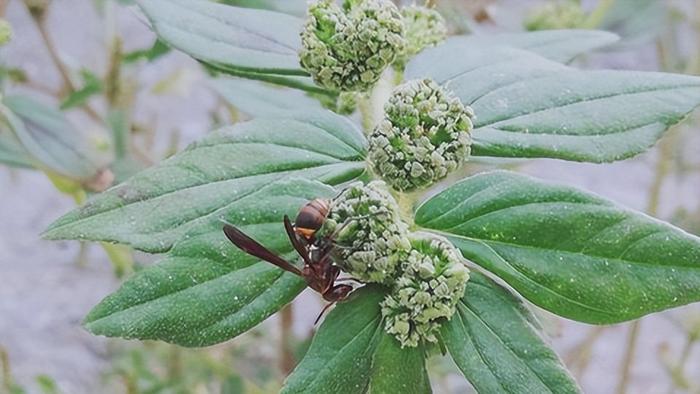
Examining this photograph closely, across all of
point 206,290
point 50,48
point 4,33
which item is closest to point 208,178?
point 206,290

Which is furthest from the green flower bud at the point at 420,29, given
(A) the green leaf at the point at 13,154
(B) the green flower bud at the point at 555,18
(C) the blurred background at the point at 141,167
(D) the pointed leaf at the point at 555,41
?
(A) the green leaf at the point at 13,154

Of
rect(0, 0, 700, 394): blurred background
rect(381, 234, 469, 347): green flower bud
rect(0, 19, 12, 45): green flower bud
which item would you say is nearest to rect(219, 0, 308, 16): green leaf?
rect(0, 0, 700, 394): blurred background

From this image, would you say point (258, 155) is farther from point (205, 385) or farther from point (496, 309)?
point (205, 385)

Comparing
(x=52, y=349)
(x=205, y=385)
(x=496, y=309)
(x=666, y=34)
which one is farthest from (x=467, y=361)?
(x=52, y=349)

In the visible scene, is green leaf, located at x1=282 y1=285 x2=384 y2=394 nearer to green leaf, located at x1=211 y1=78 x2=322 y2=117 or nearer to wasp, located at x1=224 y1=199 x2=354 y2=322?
wasp, located at x1=224 y1=199 x2=354 y2=322

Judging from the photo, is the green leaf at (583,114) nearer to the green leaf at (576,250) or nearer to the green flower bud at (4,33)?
the green leaf at (576,250)
